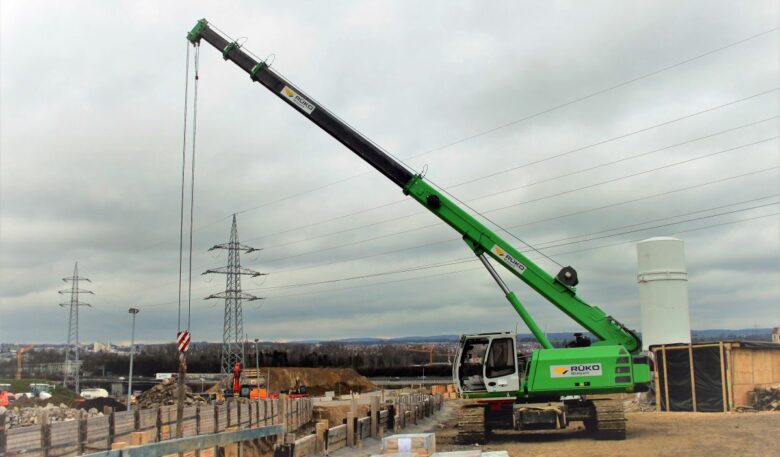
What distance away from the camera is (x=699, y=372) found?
3102cm

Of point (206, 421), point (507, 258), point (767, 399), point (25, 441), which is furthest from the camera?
point (767, 399)

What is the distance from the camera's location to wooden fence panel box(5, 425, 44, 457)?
13.7 metres

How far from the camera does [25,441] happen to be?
45.3 feet

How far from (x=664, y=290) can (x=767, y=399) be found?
604 cm

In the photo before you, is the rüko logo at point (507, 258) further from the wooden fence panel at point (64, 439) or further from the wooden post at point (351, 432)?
the wooden fence panel at point (64, 439)

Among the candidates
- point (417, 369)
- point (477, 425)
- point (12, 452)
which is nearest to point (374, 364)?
point (417, 369)

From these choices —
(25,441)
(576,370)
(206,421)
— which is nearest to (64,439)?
(25,441)

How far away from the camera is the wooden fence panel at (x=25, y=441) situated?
13.7 meters

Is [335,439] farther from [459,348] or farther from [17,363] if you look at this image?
[17,363]

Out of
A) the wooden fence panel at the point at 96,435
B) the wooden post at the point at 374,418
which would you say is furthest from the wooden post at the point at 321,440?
the wooden fence panel at the point at 96,435

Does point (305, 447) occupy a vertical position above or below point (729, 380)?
below

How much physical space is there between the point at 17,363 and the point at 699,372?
121150 mm

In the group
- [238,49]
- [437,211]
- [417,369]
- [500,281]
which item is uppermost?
[238,49]

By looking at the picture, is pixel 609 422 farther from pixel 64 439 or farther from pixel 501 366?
pixel 64 439
